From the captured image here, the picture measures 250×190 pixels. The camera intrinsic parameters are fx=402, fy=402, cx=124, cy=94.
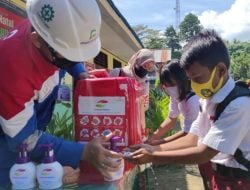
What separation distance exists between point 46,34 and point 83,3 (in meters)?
0.21

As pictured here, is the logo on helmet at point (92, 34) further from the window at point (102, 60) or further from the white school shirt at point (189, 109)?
the window at point (102, 60)

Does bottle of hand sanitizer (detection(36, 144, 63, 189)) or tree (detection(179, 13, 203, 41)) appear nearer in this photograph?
bottle of hand sanitizer (detection(36, 144, 63, 189))

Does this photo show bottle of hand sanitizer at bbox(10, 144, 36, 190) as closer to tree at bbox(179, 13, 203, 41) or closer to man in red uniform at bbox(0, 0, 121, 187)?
man in red uniform at bbox(0, 0, 121, 187)

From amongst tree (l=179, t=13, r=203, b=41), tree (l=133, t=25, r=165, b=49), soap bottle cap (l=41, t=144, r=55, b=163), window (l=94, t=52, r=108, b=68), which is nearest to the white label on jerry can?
soap bottle cap (l=41, t=144, r=55, b=163)

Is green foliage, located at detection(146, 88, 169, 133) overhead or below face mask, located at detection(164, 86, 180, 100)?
below

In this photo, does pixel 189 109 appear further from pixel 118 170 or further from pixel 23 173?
pixel 23 173

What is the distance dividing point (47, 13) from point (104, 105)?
23.0 inches

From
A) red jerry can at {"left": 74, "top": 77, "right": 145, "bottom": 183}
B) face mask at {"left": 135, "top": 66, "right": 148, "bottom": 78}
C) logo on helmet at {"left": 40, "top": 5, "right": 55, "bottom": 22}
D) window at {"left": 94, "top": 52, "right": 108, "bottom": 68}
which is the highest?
window at {"left": 94, "top": 52, "right": 108, "bottom": 68}

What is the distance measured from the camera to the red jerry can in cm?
207

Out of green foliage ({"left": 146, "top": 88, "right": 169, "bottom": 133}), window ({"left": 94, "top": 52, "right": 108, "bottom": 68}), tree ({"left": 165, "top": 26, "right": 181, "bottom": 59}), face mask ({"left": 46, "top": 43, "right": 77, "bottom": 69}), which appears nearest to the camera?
face mask ({"left": 46, "top": 43, "right": 77, "bottom": 69})

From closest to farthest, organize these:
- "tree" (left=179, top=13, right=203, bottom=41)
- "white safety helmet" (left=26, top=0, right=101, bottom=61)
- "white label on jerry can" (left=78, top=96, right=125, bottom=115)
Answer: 1. "white safety helmet" (left=26, top=0, right=101, bottom=61)
2. "white label on jerry can" (left=78, top=96, right=125, bottom=115)
3. "tree" (left=179, top=13, right=203, bottom=41)

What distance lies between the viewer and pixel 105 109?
207 centimetres

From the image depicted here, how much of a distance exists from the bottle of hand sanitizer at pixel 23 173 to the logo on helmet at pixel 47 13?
57 centimetres

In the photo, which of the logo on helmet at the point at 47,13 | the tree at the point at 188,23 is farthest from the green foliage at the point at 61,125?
the tree at the point at 188,23
